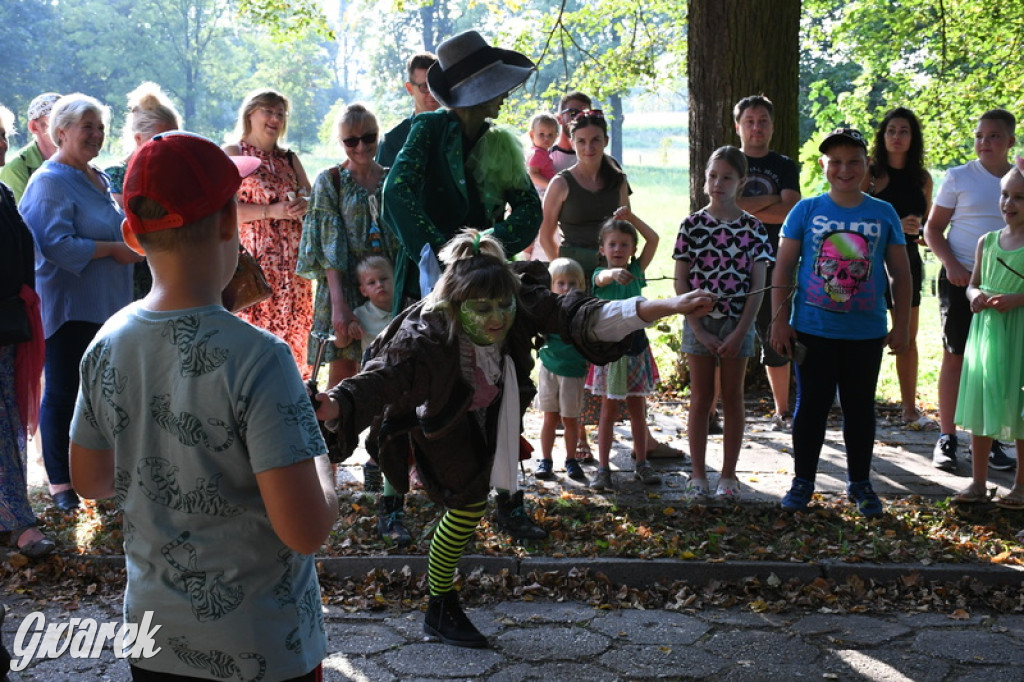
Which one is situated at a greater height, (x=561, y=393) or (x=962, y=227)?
(x=962, y=227)

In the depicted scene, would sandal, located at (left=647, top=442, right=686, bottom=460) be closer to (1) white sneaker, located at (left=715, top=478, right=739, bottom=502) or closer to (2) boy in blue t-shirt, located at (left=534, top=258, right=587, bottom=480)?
(2) boy in blue t-shirt, located at (left=534, top=258, right=587, bottom=480)

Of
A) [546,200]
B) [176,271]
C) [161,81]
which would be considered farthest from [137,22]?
[176,271]

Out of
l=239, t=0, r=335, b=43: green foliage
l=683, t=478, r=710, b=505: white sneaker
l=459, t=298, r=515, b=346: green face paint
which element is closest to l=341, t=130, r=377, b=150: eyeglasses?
l=459, t=298, r=515, b=346: green face paint

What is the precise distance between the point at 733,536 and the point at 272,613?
3.68 m

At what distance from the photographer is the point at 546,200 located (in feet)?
23.3

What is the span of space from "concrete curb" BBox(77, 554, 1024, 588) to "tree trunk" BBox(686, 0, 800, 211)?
13.2ft

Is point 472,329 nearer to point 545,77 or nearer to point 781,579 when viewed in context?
point 781,579

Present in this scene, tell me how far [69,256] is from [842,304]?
4.30m

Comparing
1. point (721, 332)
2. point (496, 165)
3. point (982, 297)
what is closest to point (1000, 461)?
point (982, 297)

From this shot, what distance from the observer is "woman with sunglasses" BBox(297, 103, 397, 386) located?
20.0ft

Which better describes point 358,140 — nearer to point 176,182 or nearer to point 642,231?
point 642,231

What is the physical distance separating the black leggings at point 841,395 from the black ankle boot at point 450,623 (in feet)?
7.97

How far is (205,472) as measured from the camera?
6.89 feet

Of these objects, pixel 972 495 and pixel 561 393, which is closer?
pixel 972 495
